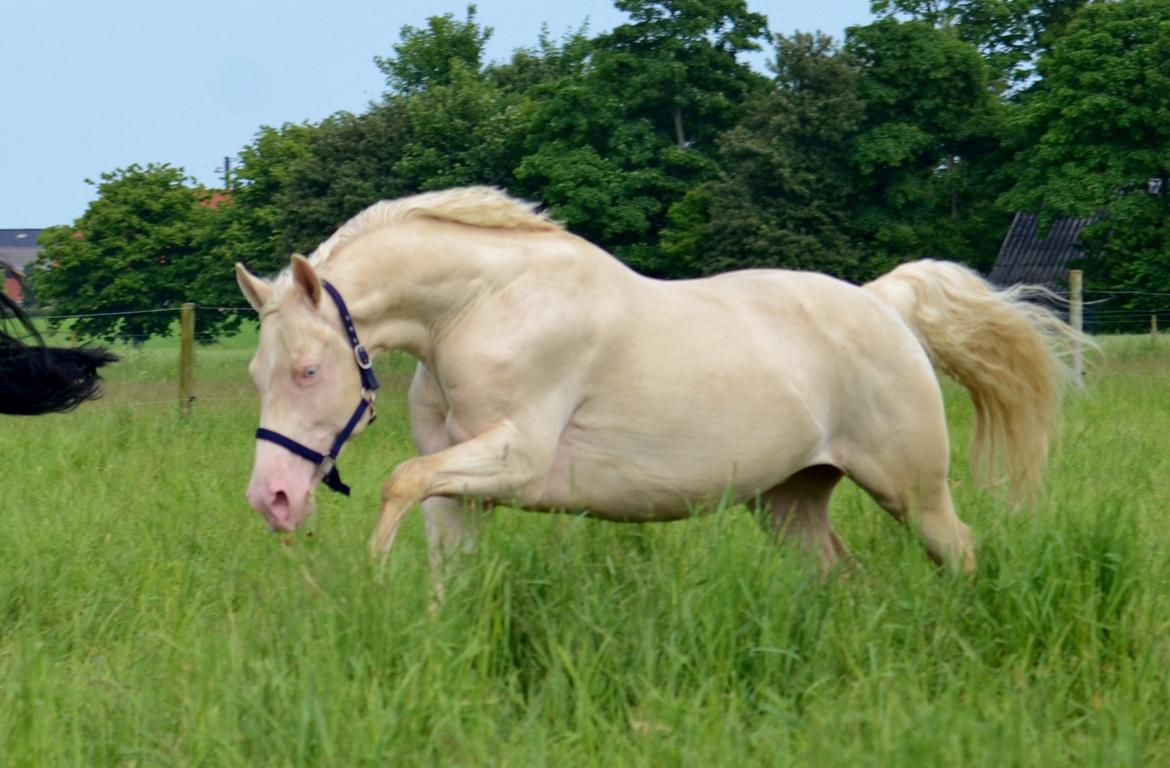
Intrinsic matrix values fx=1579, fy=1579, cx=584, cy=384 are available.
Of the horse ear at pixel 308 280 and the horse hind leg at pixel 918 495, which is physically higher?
the horse ear at pixel 308 280

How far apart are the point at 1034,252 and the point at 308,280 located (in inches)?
2074

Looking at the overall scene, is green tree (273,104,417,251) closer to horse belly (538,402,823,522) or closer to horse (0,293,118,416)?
horse (0,293,118,416)

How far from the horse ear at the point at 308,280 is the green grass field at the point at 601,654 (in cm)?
69

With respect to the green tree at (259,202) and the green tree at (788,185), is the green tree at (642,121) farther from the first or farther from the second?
the green tree at (259,202)

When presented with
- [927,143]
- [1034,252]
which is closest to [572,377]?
[927,143]

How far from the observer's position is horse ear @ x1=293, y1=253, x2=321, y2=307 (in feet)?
14.9

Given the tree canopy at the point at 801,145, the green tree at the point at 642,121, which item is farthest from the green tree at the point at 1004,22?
the green tree at the point at 642,121

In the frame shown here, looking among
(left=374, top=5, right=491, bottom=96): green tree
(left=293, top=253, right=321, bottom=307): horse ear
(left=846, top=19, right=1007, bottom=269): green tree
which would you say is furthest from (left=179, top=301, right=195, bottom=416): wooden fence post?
(left=374, top=5, right=491, bottom=96): green tree

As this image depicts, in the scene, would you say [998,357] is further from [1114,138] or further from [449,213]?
[1114,138]

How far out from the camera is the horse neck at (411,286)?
16.0 feet

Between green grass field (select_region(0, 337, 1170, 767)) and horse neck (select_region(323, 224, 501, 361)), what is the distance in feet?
2.23

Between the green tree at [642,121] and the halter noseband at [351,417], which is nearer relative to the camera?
the halter noseband at [351,417]

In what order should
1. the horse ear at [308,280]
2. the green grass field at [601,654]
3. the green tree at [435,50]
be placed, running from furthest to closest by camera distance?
the green tree at [435,50]
the horse ear at [308,280]
the green grass field at [601,654]

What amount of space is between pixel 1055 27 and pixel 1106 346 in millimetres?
33740
